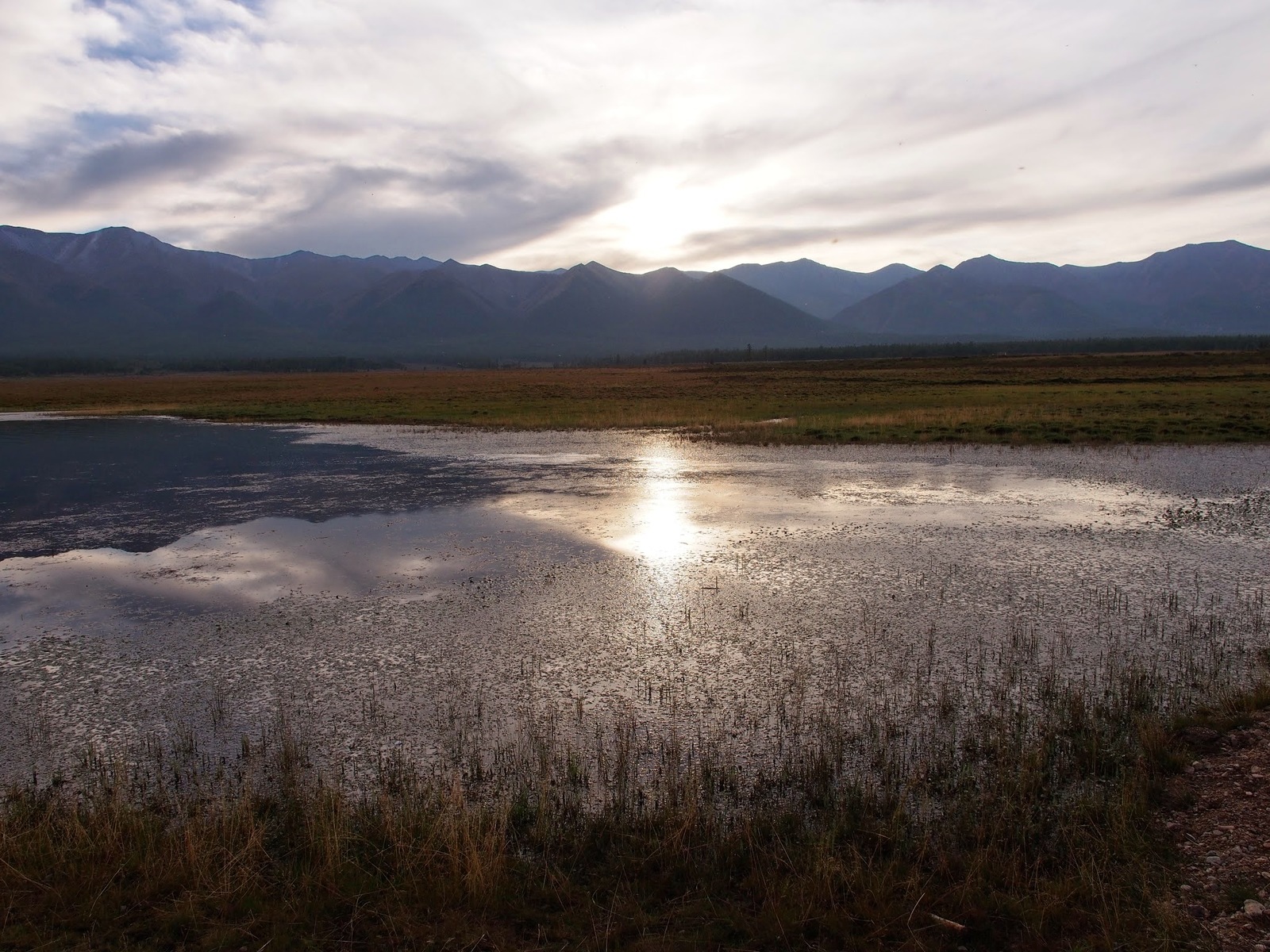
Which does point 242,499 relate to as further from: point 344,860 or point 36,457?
point 344,860

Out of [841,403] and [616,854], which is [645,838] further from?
[841,403]

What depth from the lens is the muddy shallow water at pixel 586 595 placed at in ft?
30.5

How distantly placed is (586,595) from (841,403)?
42194 millimetres

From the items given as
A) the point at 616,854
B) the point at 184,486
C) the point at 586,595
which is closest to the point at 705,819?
the point at 616,854

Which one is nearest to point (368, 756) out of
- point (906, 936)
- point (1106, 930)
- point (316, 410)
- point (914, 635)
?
point (906, 936)

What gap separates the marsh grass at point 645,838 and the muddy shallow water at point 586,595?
68cm

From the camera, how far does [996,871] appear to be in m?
5.89

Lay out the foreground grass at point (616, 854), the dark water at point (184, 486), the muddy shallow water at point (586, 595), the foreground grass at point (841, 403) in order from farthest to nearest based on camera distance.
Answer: the foreground grass at point (841, 403), the dark water at point (184, 486), the muddy shallow water at point (586, 595), the foreground grass at point (616, 854)

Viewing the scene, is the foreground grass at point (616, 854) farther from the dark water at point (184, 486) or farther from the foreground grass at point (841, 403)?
the foreground grass at point (841, 403)

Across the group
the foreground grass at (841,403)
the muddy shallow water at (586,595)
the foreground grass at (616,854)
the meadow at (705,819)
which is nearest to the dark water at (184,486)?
the muddy shallow water at (586,595)

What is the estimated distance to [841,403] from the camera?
2079 inches

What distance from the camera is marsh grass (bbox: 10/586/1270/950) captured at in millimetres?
5445

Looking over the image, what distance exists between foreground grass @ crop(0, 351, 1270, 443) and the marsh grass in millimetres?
27303

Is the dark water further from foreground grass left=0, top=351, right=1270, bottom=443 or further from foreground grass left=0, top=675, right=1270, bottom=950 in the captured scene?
foreground grass left=0, top=351, right=1270, bottom=443
